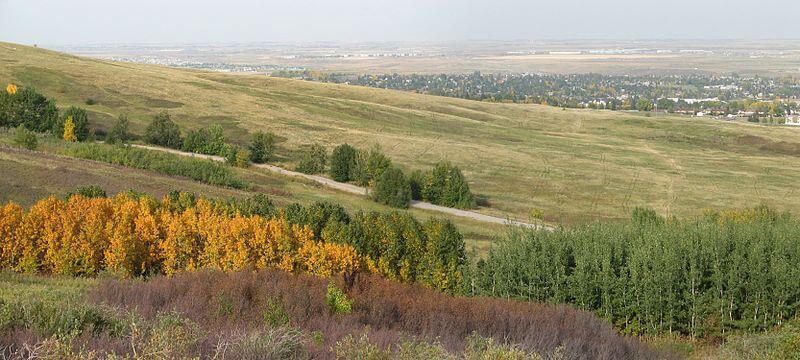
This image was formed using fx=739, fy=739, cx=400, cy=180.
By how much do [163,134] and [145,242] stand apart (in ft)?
195

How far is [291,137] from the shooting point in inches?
3789

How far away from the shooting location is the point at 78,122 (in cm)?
7781

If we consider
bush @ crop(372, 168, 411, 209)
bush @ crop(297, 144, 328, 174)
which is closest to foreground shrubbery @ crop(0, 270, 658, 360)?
bush @ crop(372, 168, 411, 209)

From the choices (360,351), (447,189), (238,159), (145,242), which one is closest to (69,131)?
(238,159)

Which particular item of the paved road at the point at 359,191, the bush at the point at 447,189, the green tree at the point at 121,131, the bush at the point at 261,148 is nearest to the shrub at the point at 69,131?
the green tree at the point at 121,131

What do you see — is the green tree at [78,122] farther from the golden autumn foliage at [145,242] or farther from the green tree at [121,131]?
A: the golden autumn foliage at [145,242]

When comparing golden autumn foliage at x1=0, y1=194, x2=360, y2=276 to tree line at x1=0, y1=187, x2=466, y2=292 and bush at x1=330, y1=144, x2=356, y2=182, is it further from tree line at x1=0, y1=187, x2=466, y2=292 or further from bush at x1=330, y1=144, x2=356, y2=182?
bush at x1=330, y1=144, x2=356, y2=182

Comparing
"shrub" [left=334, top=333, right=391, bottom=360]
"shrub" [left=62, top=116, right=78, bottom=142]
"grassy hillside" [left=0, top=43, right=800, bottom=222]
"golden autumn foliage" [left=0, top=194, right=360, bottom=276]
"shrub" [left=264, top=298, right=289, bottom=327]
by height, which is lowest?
"grassy hillside" [left=0, top=43, right=800, bottom=222]

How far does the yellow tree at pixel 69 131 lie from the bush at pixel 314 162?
23.2 m

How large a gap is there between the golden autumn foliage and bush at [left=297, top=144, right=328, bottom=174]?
4848 centimetres

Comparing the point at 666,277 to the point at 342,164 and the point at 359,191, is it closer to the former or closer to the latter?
the point at 359,191

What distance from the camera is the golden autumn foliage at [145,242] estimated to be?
25.8 m

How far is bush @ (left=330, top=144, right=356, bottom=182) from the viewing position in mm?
76812

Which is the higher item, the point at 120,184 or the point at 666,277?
the point at 666,277
